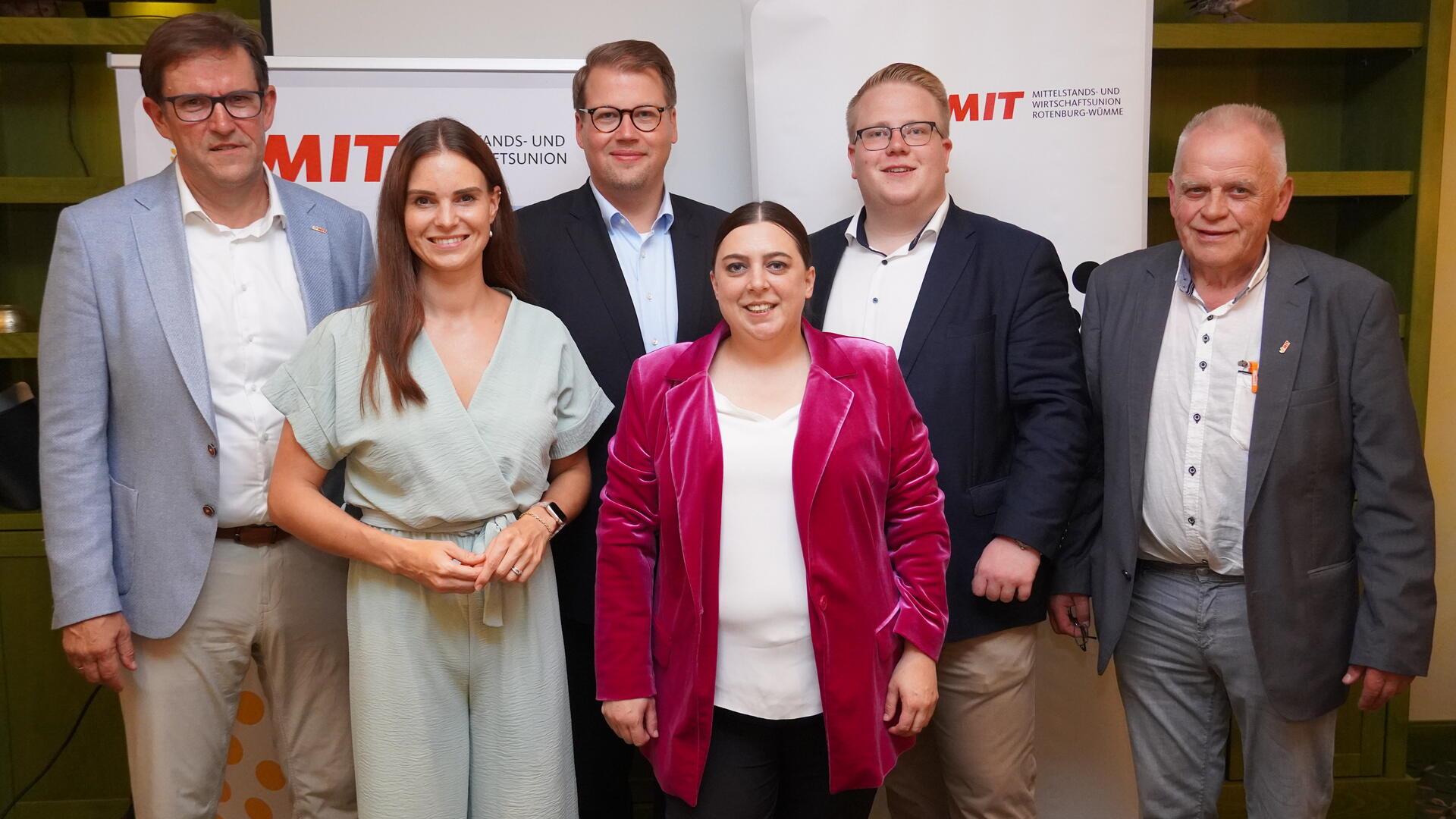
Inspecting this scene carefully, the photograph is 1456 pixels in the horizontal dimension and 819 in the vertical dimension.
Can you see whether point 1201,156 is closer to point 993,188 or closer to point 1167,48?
point 993,188

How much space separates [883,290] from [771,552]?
2.76ft

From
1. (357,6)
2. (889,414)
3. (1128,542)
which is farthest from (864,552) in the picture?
(357,6)

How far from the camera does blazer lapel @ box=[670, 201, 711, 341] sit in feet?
7.61

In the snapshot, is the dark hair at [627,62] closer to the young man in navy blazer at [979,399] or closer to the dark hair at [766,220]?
the young man in navy blazer at [979,399]

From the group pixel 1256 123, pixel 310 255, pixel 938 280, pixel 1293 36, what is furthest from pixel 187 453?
pixel 1293 36

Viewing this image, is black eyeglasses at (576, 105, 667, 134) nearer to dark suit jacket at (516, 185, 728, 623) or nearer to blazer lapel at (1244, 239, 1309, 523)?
dark suit jacket at (516, 185, 728, 623)

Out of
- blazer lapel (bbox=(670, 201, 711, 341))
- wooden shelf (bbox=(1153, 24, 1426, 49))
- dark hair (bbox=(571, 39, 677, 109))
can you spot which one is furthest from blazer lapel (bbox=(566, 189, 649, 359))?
wooden shelf (bbox=(1153, 24, 1426, 49))

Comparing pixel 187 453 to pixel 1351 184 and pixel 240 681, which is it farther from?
pixel 1351 184

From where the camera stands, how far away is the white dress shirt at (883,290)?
2.26 metres

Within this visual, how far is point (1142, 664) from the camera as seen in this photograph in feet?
7.09

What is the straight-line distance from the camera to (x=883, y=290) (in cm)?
229

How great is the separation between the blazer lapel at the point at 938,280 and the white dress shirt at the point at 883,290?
18 millimetres

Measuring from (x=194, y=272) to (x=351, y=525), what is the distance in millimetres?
679

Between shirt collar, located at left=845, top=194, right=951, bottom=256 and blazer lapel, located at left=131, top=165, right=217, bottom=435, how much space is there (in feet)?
4.71
